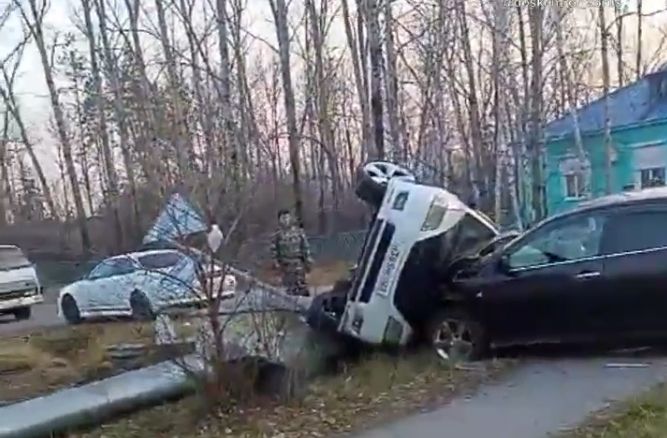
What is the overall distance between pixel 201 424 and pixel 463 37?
2042cm

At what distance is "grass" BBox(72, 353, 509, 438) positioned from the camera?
24.0 ft

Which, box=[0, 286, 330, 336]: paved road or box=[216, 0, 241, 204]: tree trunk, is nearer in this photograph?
box=[216, 0, 241, 204]: tree trunk

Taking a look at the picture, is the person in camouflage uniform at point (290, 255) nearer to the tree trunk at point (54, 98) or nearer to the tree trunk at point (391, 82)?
the tree trunk at point (391, 82)

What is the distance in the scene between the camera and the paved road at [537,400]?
6.81 meters

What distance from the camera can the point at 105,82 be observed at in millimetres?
32281

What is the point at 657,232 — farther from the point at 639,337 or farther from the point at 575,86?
the point at 575,86

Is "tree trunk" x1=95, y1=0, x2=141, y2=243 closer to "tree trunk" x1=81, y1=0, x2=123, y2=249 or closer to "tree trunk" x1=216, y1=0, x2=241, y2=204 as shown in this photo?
"tree trunk" x1=81, y1=0, x2=123, y2=249

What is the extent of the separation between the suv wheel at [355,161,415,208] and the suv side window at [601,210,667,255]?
92.3 inches

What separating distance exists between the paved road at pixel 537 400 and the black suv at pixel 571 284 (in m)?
0.42

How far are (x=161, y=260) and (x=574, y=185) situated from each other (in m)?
30.5

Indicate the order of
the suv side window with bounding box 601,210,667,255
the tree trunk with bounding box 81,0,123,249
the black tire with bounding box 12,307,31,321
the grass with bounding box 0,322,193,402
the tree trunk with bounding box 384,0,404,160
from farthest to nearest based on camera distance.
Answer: the tree trunk with bounding box 81,0,123,249
the black tire with bounding box 12,307,31,321
the tree trunk with bounding box 384,0,404,160
the grass with bounding box 0,322,193,402
the suv side window with bounding box 601,210,667,255

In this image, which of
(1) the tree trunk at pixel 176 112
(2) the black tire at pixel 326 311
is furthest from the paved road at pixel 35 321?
(2) the black tire at pixel 326 311

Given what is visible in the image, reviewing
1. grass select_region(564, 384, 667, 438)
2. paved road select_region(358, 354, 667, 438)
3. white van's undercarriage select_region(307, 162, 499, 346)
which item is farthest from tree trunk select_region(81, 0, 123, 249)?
grass select_region(564, 384, 667, 438)

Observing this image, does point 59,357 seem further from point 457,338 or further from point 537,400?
point 537,400
